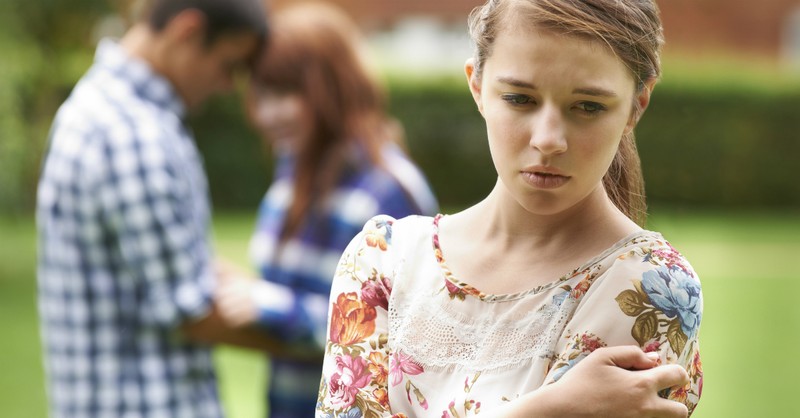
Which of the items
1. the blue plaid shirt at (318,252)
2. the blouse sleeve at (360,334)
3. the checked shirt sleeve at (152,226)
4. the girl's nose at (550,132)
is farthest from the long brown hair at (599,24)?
the blue plaid shirt at (318,252)

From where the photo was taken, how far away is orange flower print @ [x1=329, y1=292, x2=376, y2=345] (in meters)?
1.74

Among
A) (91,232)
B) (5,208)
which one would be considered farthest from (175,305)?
(5,208)

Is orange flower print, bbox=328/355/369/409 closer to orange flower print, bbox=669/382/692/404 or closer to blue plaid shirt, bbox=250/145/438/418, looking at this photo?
orange flower print, bbox=669/382/692/404

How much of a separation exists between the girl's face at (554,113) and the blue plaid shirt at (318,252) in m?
2.06

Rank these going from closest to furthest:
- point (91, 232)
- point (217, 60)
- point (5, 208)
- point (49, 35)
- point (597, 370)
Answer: point (597, 370)
point (91, 232)
point (217, 60)
point (5, 208)
point (49, 35)

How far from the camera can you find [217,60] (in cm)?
375

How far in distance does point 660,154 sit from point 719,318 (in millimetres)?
7171

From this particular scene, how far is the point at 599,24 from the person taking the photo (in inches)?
60.7

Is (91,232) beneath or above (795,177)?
beneath

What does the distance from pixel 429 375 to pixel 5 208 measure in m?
10.5

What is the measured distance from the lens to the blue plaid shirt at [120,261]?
3.30 metres

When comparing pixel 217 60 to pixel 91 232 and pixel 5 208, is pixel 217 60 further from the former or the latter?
pixel 5 208

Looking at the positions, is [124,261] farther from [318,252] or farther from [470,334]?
[470,334]

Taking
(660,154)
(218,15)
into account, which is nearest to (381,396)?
(218,15)
